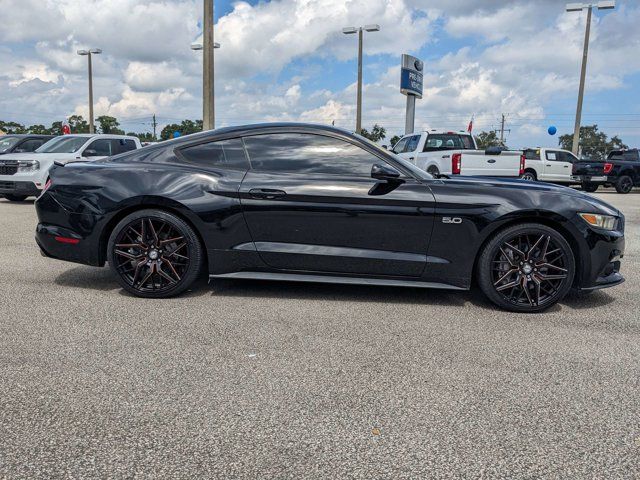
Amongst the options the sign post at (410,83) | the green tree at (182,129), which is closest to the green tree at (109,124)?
the green tree at (182,129)

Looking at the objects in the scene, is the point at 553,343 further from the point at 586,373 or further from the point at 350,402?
the point at 350,402

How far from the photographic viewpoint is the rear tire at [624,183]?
20.8 metres

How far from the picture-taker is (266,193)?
14.0 feet

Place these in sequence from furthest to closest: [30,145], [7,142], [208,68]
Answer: [7,142], [30,145], [208,68]

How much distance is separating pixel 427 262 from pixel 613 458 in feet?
7.14

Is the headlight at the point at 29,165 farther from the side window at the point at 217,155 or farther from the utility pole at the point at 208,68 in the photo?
the side window at the point at 217,155

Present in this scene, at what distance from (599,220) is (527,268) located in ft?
2.24

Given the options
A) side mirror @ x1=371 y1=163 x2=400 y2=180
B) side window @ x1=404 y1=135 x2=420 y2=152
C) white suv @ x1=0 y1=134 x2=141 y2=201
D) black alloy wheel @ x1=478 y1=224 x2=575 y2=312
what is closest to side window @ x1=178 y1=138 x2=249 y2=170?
side mirror @ x1=371 y1=163 x2=400 y2=180

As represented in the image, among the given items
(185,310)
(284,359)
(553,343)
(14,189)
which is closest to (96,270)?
(185,310)

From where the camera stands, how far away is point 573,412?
8.52 feet

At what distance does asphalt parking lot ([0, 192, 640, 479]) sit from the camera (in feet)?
7.10

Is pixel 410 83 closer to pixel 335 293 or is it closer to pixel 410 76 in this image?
pixel 410 76

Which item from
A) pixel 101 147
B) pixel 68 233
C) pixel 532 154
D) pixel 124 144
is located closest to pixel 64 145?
pixel 101 147

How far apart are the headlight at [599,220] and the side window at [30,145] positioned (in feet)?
45.5
